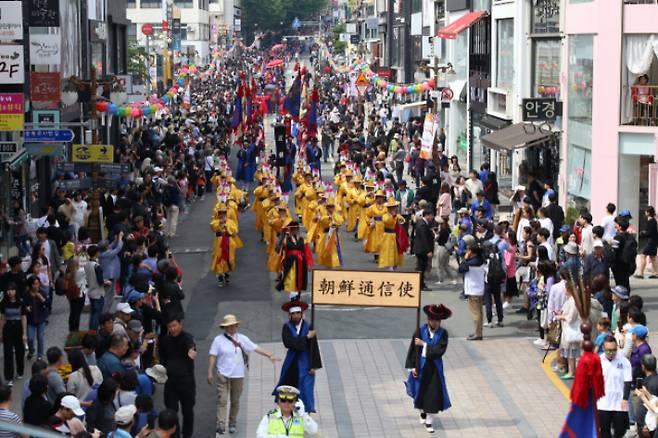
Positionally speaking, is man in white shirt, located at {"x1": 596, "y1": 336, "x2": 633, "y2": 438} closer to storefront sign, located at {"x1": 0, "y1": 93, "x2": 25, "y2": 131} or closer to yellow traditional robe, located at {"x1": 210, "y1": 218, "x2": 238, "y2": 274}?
yellow traditional robe, located at {"x1": 210, "y1": 218, "x2": 238, "y2": 274}

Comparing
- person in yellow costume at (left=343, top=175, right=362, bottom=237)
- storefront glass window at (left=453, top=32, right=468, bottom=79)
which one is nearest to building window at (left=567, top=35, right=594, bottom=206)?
person in yellow costume at (left=343, top=175, right=362, bottom=237)

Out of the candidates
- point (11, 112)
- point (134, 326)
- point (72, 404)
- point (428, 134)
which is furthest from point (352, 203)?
point (72, 404)

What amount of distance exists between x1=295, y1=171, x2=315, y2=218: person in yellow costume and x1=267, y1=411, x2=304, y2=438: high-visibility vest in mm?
16829

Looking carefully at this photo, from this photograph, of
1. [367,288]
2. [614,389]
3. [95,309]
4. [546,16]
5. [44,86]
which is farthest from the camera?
[546,16]

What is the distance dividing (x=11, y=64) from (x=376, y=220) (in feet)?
23.7

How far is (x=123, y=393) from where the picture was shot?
38.1 ft

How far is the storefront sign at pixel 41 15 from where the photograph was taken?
28.9m

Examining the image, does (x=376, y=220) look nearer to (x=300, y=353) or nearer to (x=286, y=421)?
(x=300, y=353)

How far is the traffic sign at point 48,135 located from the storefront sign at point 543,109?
36.6 ft

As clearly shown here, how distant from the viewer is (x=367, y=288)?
1500 cm

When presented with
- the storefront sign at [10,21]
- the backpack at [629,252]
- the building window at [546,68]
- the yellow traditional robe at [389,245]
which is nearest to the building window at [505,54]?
the building window at [546,68]

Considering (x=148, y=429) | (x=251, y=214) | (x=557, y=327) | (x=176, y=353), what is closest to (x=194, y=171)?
(x=251, y=214)

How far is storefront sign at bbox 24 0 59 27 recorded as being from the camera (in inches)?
1139

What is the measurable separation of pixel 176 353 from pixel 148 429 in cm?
286
